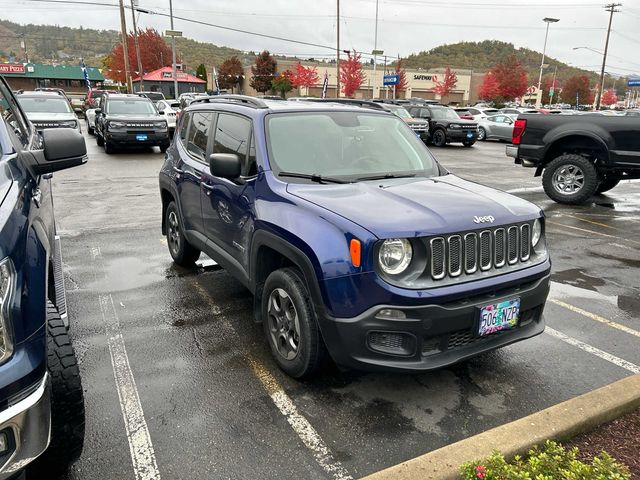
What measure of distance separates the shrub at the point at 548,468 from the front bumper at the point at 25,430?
1769 mm

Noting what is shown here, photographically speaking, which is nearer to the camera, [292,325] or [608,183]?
[292,325]

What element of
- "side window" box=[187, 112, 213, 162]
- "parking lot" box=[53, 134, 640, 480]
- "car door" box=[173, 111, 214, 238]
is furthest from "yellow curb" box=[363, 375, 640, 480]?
"side window" box=[187, 112, 213, 162]

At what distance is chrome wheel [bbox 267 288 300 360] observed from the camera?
342 cm

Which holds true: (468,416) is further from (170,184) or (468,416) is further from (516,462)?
(170,184)

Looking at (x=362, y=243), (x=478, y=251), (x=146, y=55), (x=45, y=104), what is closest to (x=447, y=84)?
(x=146, y=55)

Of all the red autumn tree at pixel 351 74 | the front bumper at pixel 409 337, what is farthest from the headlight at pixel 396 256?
the red autumn tree at pixel 351 74

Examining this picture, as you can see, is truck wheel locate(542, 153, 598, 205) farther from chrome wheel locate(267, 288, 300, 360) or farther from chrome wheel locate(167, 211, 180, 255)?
chrome wheel locate(267, 288, 300, 360)

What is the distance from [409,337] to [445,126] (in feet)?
67.6

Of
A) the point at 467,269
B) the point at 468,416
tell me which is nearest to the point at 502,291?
the point at 467,269

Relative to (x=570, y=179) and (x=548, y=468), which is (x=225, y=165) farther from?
(x=570, y=179)

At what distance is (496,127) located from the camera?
2591cm

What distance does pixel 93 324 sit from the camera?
4.42 metres

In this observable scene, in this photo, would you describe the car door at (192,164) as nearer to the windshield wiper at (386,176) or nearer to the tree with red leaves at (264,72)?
the windshield wiper at (386,176)

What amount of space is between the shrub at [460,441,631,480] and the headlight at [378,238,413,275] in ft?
3.50
